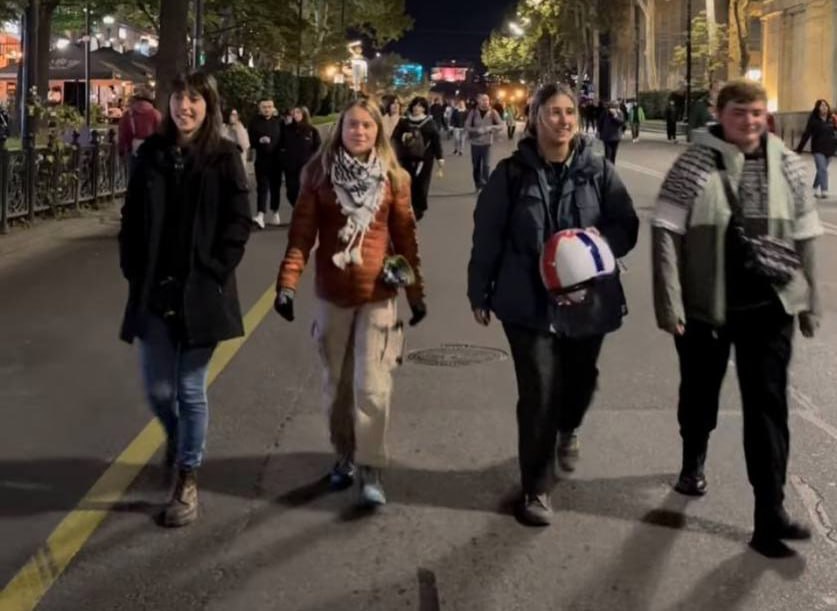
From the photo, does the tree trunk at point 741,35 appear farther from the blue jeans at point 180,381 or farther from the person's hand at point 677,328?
the blue jeans at point 180,381

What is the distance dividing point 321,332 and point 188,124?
3.54ft

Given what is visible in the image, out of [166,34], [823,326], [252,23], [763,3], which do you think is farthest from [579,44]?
[823,326]

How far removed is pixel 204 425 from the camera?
17.2 feet

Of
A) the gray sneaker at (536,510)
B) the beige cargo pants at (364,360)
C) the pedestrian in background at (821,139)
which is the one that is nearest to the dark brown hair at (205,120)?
the beige cargo pants at (364,360)

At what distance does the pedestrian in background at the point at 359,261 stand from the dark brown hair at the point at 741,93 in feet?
4.68

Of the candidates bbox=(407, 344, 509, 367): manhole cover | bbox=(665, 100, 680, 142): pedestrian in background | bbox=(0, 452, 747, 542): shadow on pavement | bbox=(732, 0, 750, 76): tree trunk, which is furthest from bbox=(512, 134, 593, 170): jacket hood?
bbox=(732, 0, 750, 76): tree trunk

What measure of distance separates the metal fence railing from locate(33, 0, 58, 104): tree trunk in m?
13.8

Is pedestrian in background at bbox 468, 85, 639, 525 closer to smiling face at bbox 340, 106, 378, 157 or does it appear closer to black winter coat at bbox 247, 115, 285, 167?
smiling face at bbox 340, 106, 378, 157

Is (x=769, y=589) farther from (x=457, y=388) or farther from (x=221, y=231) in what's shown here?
(x=457, y=388)

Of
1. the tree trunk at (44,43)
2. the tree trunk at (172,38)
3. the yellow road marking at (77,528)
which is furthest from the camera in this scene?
the tree trunk at (44,43)

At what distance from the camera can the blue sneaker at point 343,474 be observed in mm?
5598

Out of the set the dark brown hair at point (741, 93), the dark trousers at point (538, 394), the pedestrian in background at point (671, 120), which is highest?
the pedestrian in background at point (671, 120)

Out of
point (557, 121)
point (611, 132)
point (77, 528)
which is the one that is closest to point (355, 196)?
point (557, 121)

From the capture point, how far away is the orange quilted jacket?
525 centimetres
